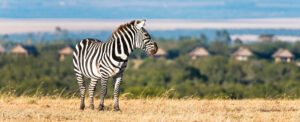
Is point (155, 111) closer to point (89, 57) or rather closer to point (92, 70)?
point (92, 70)

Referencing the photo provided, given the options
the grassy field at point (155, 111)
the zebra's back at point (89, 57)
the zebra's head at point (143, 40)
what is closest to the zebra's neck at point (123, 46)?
the zebra's head at point (143, 40)

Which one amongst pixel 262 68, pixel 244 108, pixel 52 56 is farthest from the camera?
pixel 52 56

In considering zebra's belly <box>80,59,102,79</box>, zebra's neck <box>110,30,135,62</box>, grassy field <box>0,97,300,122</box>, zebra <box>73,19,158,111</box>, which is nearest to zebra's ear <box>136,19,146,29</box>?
zebra <box>73,19,158,111</box>

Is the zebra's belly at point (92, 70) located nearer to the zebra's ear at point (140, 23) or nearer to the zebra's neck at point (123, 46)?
the zebra's neck at point (123, 46)

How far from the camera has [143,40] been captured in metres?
15.6

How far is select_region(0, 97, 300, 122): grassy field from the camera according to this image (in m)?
14.4

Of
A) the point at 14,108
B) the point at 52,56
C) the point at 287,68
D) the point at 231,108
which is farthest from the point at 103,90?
the point at 52,56

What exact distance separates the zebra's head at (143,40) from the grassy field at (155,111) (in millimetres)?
1535

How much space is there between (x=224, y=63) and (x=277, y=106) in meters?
147

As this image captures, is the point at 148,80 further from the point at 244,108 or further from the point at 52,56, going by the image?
the point at 244,108

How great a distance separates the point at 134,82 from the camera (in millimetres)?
125500

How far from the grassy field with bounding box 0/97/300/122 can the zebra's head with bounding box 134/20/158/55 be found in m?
1.53

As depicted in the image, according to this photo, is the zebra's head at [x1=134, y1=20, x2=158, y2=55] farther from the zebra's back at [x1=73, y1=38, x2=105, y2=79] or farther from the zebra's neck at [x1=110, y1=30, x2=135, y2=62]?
the zebra's back at [x1=73, y1=38, x2=105, y2=79]

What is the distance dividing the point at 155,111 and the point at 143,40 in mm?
1938
